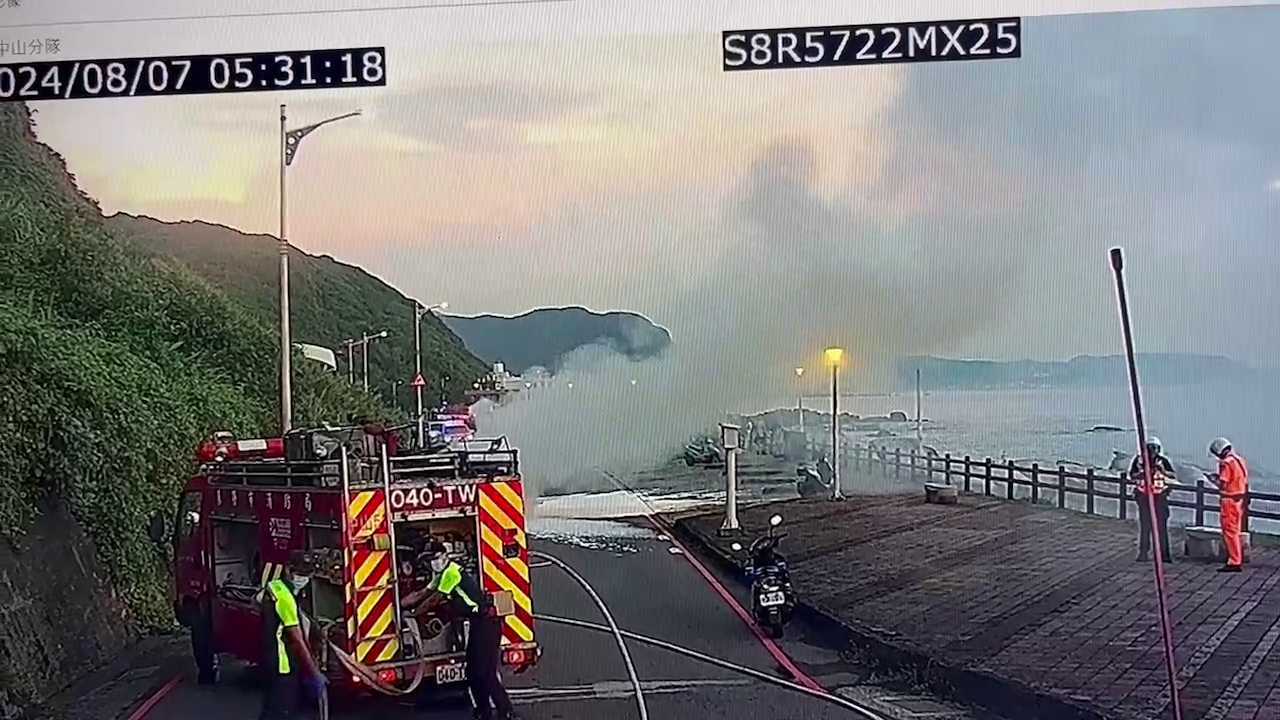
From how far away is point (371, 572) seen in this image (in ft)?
9.93

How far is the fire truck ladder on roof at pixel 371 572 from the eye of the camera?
3.00 metres

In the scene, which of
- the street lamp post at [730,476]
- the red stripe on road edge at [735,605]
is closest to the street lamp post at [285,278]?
the red stripe on road edge at [735,605]

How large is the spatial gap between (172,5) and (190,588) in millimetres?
1182

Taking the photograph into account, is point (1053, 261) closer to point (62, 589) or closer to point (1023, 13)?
point (1023, 13)

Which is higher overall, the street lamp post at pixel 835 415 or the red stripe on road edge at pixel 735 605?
the street lamp post at pixel 835 415

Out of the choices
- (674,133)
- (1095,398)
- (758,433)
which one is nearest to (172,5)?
(674,133)

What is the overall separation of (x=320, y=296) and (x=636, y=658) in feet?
3.13

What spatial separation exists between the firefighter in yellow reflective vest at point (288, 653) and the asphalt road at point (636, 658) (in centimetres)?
6

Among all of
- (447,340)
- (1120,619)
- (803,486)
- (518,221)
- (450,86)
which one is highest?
(450,86)

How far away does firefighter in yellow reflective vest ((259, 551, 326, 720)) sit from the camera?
3.05 m

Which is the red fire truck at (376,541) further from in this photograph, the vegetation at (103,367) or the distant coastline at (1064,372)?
the distant coastline at (1064,372)

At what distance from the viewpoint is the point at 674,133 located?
3.15m

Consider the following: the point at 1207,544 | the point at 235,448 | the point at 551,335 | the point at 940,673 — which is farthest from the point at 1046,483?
the point at 235,448

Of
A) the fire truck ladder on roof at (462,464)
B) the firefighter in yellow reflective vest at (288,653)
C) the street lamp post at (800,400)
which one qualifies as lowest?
the firefighter in yellow reflective vest at (288,653)
